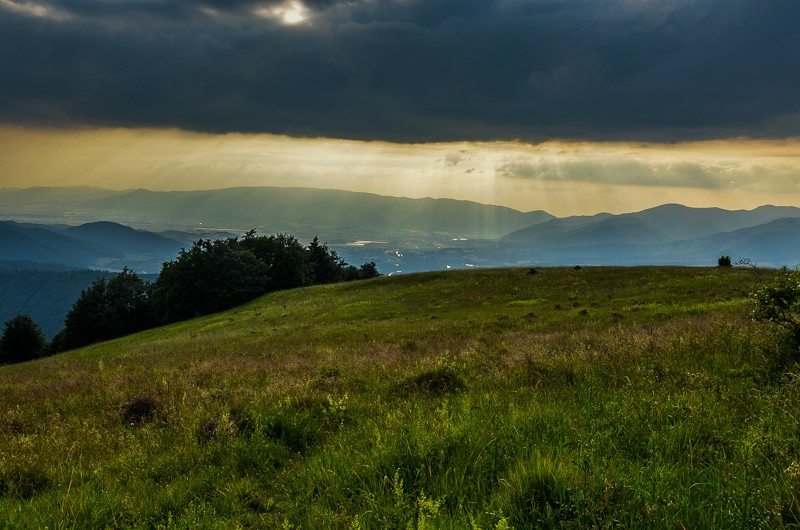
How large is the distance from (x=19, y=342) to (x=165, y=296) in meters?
24.1

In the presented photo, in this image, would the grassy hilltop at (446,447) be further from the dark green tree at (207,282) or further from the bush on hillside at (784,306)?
the dark green tree at (207,282)

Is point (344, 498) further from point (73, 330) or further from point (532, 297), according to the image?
point (73, 330)

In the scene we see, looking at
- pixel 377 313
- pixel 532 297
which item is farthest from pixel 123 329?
pixel 532 297

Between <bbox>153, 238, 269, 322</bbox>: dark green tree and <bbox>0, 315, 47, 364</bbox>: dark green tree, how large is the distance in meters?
20.5

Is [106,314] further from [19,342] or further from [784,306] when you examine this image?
[784,306]

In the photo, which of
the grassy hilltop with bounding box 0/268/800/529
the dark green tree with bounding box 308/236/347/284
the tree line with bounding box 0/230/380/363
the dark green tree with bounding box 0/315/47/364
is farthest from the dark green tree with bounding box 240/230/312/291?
the grassy hilltop with bounding box 0/268/800/529

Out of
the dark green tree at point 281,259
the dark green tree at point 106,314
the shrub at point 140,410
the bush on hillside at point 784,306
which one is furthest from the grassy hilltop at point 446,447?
the dark green tree at point 106,314

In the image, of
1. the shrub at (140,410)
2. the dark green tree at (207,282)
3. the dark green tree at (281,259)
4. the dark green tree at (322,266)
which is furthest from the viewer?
the dark green tree at (322,266)

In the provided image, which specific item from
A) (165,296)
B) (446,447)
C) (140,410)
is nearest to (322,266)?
(165,296)

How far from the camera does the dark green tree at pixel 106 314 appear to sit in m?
84.2

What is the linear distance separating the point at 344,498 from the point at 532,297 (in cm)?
3515

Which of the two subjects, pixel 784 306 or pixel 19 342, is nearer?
pixel 784 306

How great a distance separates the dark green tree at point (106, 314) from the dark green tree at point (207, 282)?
27.3 ft

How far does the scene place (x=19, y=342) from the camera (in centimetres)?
7519
